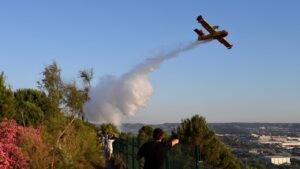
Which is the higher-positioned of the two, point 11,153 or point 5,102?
point 5,102

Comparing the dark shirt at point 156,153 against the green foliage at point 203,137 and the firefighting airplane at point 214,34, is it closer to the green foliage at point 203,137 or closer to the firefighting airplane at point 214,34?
the firefighting airplane at point 214,34

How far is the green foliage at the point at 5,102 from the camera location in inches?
1038

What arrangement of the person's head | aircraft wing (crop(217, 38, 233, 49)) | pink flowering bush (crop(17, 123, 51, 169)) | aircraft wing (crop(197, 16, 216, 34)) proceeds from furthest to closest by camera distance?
aircraft wing (crop(217, 38, 233, 49))
aircraft wing (crop(197, 16, 216, 34))
pink flowering bush (crop(17, 123, 51, 169))
the person's head

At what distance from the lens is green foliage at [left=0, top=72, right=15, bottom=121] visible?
2636 centimetres

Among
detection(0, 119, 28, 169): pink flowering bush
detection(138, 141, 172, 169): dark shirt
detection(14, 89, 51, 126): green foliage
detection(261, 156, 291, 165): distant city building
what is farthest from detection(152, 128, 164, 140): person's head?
detection(261, 156, 291, 165): distant city building

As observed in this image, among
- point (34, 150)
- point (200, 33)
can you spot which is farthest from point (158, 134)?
point (200, 33)

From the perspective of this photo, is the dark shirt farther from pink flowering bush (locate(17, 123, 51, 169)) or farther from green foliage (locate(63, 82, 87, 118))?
green foliage (locate(63, 82, 87, 118))

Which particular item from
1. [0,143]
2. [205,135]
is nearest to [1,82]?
[0,143]

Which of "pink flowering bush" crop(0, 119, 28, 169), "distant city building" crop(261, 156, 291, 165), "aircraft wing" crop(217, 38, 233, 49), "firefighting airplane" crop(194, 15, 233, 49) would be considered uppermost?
"firefighting airplane" crop(194, 15, 233, 49)

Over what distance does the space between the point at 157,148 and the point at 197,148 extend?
111cm

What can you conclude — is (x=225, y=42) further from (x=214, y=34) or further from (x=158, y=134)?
(x=158, y=134)

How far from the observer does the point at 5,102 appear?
26.8 m

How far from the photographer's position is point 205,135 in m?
49.6

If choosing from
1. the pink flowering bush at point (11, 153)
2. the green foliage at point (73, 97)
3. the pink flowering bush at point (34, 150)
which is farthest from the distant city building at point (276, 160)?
the pink flowering bush at point (34, 150)
